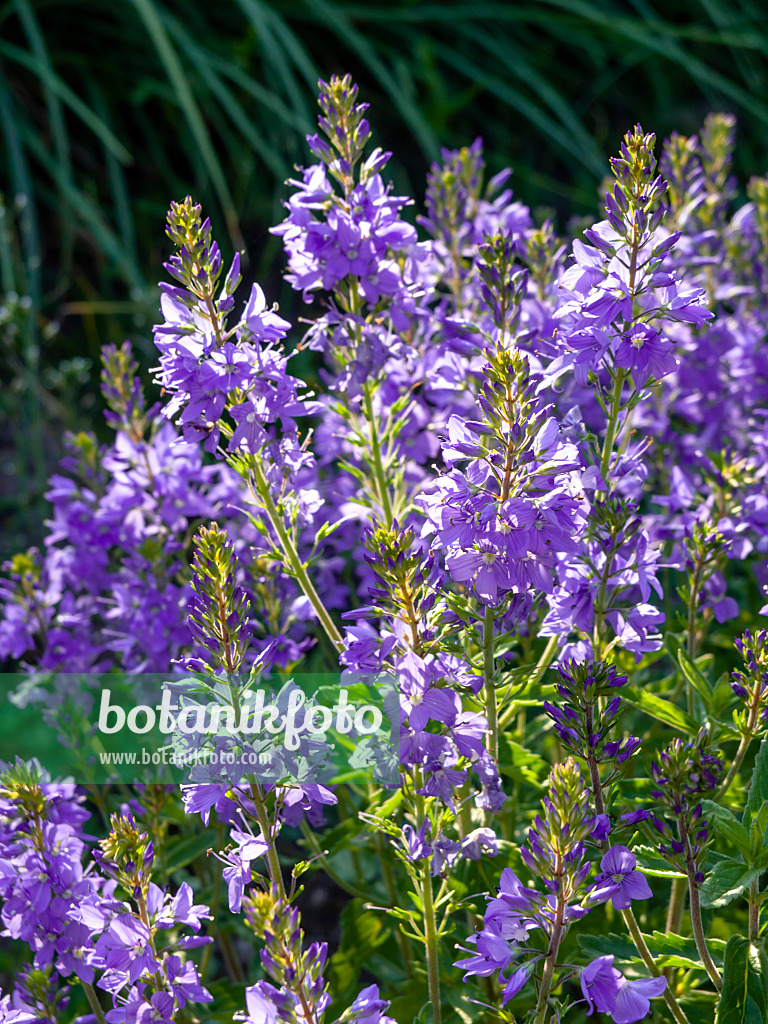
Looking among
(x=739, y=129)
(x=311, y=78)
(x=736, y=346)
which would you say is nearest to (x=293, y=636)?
(x=736, y=346)

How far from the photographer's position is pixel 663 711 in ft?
6.57

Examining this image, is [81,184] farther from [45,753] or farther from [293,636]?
[293,636]

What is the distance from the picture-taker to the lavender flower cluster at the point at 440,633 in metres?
1.55

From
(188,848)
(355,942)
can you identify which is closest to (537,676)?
(355,942)

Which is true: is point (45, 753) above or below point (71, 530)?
below

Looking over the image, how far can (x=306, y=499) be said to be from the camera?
218 cm

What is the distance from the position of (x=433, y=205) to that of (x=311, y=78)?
95.2 inches

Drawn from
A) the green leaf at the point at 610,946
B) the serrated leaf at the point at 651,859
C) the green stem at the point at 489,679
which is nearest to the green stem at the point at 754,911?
the serrated leaf at the point at 651,859

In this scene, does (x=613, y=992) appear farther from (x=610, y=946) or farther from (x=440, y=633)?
(x=440, y=633)

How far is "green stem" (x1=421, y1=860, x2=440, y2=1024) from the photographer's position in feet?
5.62

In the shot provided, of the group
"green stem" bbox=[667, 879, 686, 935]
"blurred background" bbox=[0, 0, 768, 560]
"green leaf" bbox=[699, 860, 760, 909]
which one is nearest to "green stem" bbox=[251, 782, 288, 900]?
"green leaf" bbox=[699, 860, 760, 909]

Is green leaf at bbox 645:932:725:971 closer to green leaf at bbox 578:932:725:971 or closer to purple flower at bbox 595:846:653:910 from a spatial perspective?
green leaf at bbox 578:932:725:971

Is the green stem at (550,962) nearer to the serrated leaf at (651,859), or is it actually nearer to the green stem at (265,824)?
the serrated leaf at (651,859)

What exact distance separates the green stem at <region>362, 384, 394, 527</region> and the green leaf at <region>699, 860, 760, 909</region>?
3.21ft
